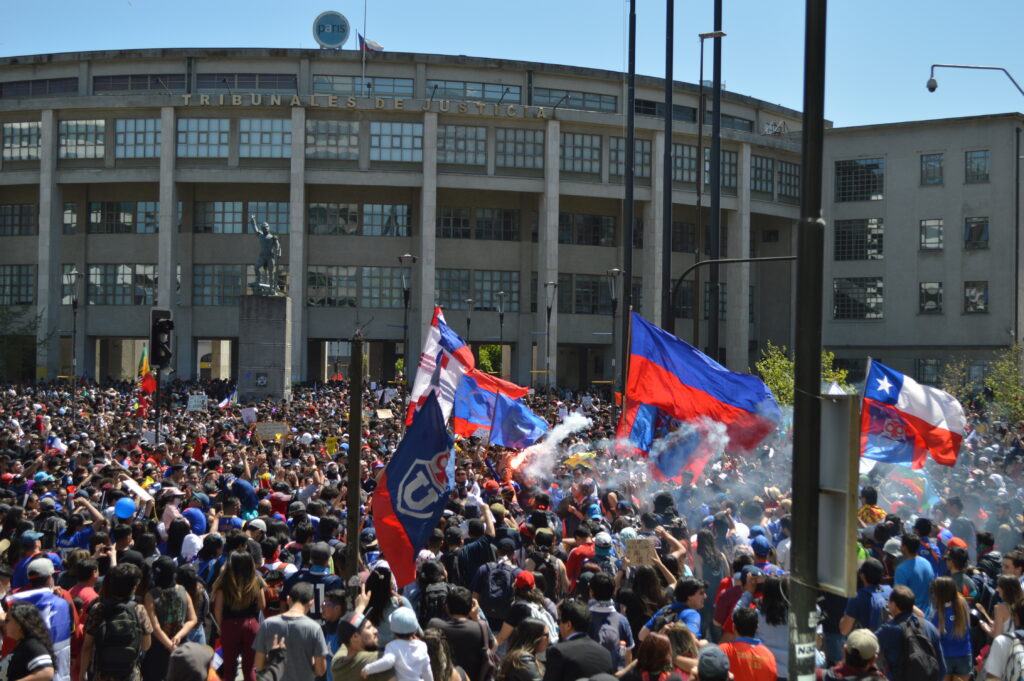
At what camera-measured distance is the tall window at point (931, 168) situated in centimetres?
6594

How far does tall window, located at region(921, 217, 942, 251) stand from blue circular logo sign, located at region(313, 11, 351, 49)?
35.9m

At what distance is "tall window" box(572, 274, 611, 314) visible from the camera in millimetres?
66438

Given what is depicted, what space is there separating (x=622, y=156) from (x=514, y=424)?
155ft

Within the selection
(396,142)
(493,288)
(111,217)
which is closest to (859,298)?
(493,288)

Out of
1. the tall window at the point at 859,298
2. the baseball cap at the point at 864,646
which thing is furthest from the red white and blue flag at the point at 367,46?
the baseball cap at the point at 864,646

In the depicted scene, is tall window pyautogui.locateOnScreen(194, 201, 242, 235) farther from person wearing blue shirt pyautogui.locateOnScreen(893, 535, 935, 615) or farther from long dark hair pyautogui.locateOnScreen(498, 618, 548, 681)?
long dark hair pyautogui.locateOnScreen(498, 618, 548, 681)

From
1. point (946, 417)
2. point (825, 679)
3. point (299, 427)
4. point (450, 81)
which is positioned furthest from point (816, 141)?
point (450, 81)

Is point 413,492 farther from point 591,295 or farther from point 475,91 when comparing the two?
point 475,91

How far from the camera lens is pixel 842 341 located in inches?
2692

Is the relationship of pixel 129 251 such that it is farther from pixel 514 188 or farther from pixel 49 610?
pixel 49 610

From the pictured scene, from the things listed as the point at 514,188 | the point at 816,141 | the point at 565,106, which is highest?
the point at 565,106

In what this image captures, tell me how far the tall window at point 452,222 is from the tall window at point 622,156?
350 inches

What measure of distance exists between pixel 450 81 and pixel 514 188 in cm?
826

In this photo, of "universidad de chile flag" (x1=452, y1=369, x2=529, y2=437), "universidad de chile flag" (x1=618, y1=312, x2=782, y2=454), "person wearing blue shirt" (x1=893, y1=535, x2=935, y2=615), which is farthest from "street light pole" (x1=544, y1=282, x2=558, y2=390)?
"person wearing blue shirt" (x1=893, y1=535, x2=935, y2=615)
